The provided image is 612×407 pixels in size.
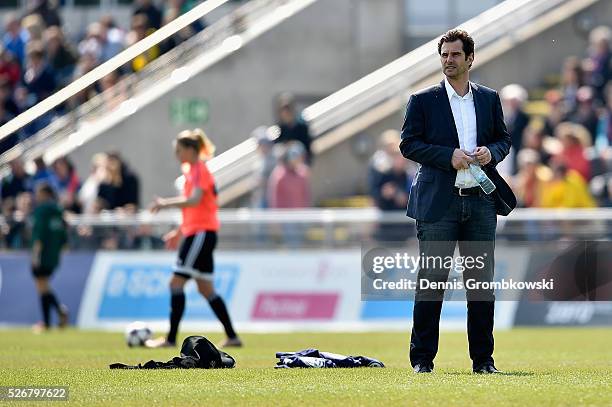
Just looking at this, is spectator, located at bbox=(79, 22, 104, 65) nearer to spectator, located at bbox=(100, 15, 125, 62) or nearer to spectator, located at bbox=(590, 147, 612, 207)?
spectator, located at bbox=(100, 15, 125, 62)

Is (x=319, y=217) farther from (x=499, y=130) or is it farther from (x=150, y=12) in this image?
(x=499, y=130)

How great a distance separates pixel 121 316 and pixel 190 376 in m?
12.4

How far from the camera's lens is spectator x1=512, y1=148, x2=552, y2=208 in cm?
2294

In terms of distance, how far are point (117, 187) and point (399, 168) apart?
186 inches

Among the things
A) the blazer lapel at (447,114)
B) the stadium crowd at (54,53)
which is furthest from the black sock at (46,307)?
the blazer lapel at (447,114)

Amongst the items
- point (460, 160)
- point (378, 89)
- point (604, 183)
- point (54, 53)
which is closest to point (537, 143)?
point (604, 183)

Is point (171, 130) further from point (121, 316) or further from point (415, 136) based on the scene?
point (415, 136)

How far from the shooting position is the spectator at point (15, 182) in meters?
25.9

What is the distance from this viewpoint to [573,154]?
23156mm

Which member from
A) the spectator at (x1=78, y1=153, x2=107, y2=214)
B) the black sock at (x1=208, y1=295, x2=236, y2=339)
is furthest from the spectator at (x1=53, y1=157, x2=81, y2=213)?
the black sock at (x1=208, y1=295, x2=236, y2=339)

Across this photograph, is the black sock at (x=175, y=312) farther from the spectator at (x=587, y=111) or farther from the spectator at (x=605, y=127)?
the spectator at (x=587, y=111)

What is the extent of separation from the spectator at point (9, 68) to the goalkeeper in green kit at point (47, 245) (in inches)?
226

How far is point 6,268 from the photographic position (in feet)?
80.7

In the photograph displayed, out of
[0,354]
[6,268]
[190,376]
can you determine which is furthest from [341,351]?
[6,268]
